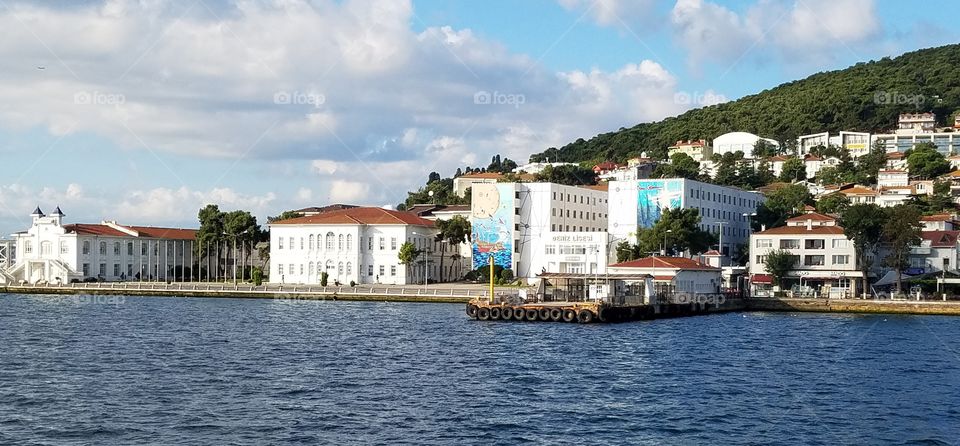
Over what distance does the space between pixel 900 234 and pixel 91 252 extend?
3148 inches

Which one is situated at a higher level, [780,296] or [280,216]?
[280,216]

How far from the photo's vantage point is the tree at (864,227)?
3307 inches

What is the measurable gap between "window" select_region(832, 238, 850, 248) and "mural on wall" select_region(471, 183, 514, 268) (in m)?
31.7

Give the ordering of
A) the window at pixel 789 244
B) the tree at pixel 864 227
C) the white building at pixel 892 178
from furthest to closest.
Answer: the white building at pixel 892 178, the window at pixel 789 244, the tree at pixel 864 227

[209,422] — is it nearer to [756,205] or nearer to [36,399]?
[36,399]

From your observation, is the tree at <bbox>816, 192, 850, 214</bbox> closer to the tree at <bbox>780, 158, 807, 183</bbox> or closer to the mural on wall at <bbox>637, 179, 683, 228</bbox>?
the mural on wall at <bbox>637, 179, 683, 228</bbox>

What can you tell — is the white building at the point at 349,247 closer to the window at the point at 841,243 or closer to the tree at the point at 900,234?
the window at the point at 841,243

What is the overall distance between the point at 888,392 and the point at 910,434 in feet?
26.2

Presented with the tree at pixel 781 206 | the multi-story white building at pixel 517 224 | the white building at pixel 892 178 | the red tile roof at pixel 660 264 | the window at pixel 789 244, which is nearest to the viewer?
the red tile roof at pixel 660 264

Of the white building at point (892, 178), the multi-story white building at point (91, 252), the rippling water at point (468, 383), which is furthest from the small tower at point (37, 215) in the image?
the white building at point (892, 178)

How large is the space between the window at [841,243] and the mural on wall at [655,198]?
21392 millimetres

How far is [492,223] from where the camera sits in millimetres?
107562

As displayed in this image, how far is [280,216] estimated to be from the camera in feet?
426

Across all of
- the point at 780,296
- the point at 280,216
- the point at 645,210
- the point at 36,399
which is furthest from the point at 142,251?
the point at 36,399
